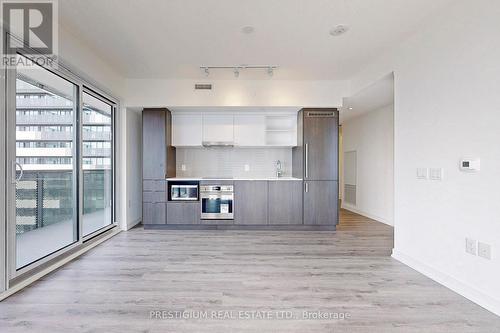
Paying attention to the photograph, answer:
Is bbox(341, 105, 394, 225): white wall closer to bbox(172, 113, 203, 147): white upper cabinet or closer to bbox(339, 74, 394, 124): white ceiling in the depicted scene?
bbox(339, 74, 394, 124): white ceiling

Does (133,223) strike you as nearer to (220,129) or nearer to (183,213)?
(183,213)

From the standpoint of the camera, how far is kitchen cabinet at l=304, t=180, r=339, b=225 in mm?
4402

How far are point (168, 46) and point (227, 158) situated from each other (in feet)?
8.23

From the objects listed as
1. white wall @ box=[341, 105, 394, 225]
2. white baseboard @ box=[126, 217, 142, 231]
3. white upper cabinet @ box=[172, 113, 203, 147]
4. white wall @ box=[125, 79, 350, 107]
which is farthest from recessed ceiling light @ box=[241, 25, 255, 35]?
white baseboard @ box=[126, 217, 142, 231]

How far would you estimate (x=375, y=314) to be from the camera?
1.89m

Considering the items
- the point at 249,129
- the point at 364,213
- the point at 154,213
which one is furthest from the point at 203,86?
the point at 364,213

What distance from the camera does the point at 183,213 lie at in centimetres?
445

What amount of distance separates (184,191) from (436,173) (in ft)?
12.5

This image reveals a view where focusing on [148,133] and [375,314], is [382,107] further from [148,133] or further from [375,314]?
[148,133]

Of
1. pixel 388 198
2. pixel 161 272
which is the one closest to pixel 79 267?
pixel 161 272

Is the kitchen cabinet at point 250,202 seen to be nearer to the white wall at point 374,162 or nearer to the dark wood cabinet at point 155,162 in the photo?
the dark wood cabinet at point 155,162

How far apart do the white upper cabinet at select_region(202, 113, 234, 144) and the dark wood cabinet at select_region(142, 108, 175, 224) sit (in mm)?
772

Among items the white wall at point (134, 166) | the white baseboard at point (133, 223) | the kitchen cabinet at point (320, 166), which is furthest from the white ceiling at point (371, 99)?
the white baseboard at point (133, 223)

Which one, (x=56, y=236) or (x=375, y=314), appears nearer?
(x=375, y=314)
